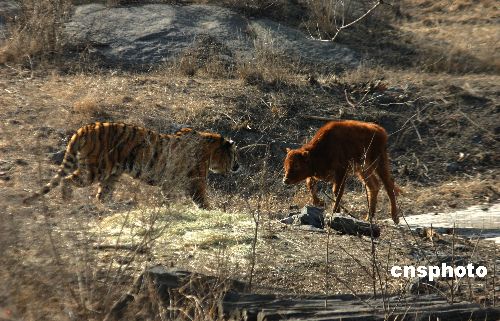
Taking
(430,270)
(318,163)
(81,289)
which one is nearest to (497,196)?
(318,163)

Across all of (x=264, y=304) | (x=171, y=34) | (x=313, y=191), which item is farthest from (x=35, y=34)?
(x=264, y=304)

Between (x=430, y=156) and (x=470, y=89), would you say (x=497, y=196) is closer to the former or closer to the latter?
(x=430, y=156)

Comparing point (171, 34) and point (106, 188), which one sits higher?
point (171, 34)

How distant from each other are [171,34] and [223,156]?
606cm

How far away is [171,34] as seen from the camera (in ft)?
59.8

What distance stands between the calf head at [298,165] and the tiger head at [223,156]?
1.04 meters

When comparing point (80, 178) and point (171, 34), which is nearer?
point (80, 178)

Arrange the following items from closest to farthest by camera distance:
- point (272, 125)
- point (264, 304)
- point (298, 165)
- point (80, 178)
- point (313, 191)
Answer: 1. point (264, 304)
2. point (80, 178)
3. point (298, 165)
4. point (313, 191)
5. point (272, 125)

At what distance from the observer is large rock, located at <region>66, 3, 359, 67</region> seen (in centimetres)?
1761

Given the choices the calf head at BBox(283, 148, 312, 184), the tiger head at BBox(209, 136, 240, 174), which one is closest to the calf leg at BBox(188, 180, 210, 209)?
the tiger head at BBox(209, 136, 240, 174)

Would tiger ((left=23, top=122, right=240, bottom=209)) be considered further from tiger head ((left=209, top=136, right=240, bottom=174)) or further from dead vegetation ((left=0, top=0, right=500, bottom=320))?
tiger head ((left=209, top=136, right=240, bottom=174))

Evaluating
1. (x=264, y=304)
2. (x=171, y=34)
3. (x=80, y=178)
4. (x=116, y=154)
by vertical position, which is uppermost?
(x=264, y=304)

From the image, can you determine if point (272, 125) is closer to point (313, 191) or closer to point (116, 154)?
point (313, 191)

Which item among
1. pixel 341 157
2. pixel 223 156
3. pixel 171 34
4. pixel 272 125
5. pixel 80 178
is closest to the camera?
pixel 80 178
